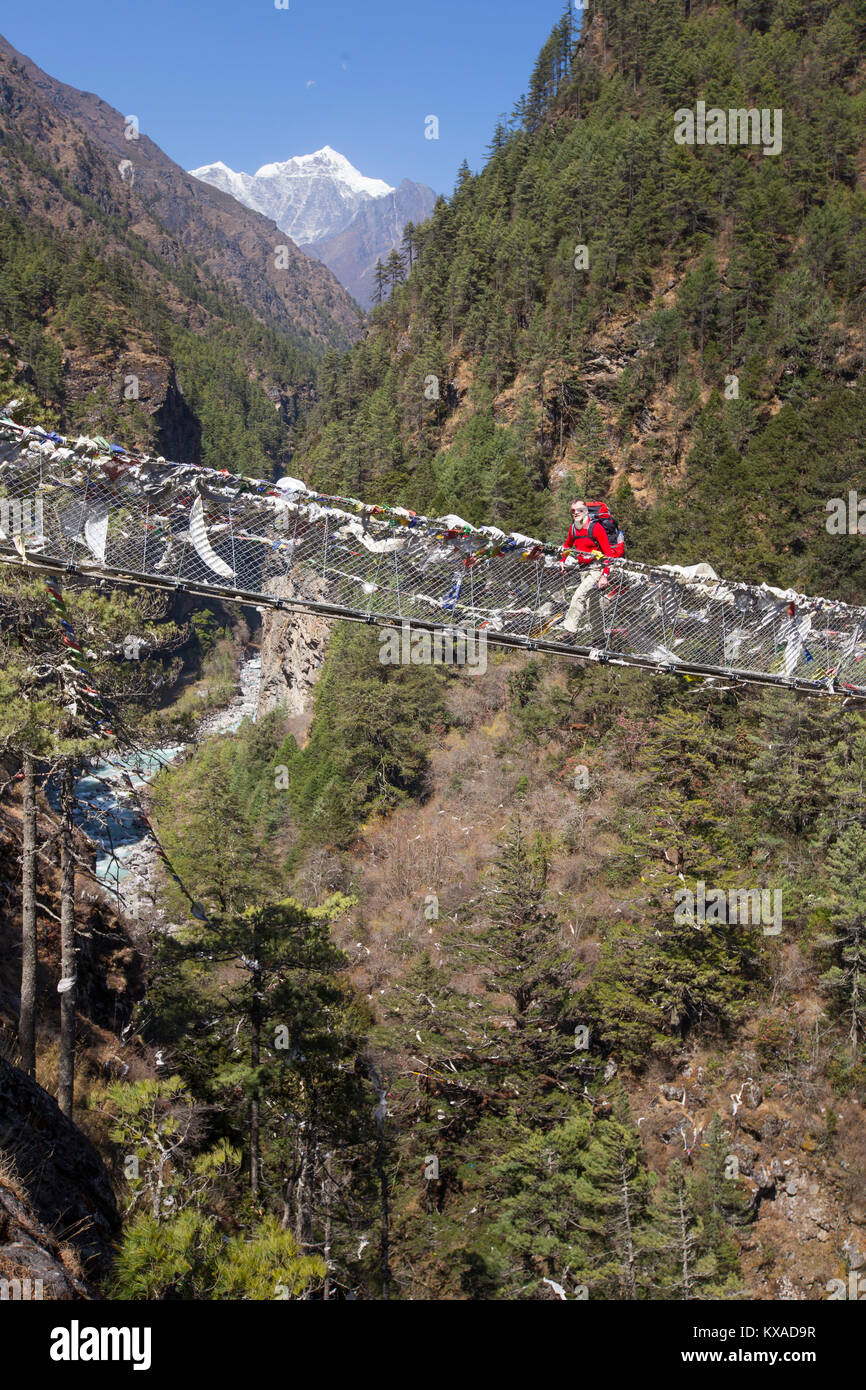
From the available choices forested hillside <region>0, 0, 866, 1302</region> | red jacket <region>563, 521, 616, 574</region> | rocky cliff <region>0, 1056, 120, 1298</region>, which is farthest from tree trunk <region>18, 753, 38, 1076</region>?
red jacket <region>563, 521, 616, 574</region>

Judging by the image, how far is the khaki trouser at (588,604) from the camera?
316 inches

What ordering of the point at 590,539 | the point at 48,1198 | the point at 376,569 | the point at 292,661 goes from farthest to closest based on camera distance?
1. the point at 292,661
2. the point at 590,539
3. the point at 376,569
4. the point at 48,1198

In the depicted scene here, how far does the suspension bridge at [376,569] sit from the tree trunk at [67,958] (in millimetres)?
3093

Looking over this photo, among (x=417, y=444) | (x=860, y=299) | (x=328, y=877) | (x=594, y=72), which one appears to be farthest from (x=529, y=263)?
(x=328, y=877)

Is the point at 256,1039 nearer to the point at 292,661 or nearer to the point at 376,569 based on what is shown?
the point at 376,569

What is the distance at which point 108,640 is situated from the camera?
8.77 metres

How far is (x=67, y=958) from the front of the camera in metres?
9.44

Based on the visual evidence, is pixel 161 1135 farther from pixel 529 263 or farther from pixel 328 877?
pixel 529 263

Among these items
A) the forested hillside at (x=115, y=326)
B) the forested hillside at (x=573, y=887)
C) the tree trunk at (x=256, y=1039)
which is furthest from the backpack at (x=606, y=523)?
the tree trunk at (x=256, y=1039)

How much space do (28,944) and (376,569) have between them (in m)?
6.21

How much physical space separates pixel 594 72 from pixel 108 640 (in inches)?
2963

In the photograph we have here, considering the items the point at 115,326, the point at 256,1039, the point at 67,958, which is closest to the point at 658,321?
the point at 256,1039

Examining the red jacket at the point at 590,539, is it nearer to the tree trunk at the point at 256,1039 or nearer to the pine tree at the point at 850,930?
the tree trunk at the point at 256,1039
